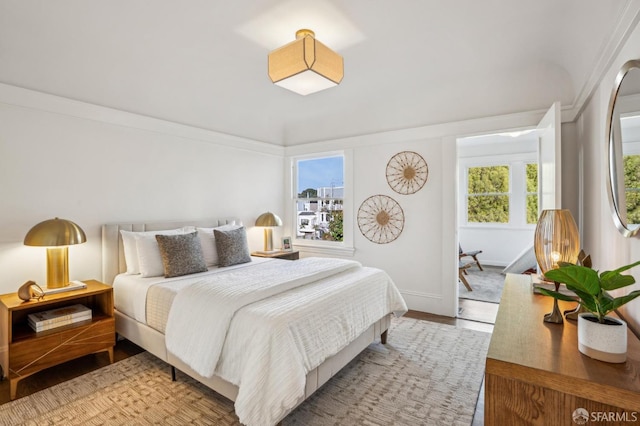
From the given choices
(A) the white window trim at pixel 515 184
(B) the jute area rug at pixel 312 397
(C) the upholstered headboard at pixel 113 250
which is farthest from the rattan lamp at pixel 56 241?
(A) the white window trim at pixel 515 184

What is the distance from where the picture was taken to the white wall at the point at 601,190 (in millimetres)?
1565

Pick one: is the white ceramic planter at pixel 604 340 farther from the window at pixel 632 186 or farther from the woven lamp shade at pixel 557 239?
the woven lamp shade at pixel 557 239

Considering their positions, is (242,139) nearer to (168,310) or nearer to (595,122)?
(168,310)

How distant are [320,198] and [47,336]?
350 cm

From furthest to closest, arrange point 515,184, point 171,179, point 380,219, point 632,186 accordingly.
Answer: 1. point 515,184
2. point 380,219
3. point 171,179
4. point 632,186

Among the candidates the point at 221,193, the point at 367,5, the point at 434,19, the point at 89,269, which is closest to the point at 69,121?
the point at 89,269

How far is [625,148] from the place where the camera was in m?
1.57

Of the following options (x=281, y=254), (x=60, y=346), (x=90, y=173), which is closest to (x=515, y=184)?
(x=281, y=254)

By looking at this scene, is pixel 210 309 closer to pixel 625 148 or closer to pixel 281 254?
pixel 281 254

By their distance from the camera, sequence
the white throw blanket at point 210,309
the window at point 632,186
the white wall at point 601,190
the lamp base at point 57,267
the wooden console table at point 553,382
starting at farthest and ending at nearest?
the lamp base at point 57,267
the white throw blanket at point 210,309
the white wall at point 601,190
the window at point 632,186
the wooden console table at point 553,382

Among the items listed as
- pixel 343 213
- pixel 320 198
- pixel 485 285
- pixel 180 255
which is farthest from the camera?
pixel 485 285

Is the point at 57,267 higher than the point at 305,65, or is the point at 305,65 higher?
the point at 305,65

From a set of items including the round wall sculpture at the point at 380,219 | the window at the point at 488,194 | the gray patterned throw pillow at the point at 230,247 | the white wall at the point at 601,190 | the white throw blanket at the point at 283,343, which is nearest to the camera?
the white wall at the point at 601,190

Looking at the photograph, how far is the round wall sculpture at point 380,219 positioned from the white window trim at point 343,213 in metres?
0.21
